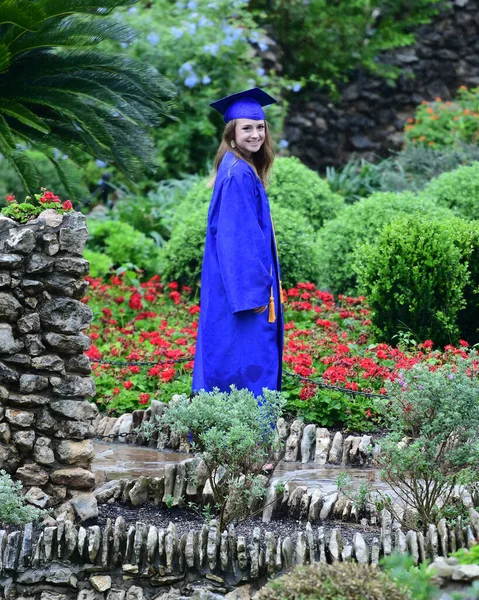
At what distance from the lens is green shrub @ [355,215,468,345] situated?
22.5ft

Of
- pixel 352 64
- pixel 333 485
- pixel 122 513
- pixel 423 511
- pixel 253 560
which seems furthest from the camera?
pixel 352 64

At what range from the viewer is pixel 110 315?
775cm

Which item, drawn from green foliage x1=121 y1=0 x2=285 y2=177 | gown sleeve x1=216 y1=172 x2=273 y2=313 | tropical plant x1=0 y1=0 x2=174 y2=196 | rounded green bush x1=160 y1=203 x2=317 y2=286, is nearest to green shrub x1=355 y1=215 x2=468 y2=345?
rounded green bush x1=160 y1=203 x2=317 y2=286

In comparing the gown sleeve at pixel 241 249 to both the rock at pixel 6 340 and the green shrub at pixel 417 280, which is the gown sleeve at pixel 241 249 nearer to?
the rock at pixel 6 340

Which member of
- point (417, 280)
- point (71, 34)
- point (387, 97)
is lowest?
point (417, 280)

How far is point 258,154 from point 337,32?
926cm

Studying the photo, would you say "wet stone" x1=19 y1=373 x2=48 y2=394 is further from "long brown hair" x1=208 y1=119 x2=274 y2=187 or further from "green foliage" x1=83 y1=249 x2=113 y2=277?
"green foliage" x1=83 y1=249 x2=113 y2=277

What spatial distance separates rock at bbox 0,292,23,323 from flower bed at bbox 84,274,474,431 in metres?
1.96

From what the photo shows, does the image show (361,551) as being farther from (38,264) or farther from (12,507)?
(38,264)

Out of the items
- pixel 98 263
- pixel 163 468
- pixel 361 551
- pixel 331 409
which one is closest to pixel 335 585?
pixel 361 551

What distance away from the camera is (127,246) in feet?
30.3

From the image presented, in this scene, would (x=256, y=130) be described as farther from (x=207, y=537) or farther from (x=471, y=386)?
(x=207, y=537)

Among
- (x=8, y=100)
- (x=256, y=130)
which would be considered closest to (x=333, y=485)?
(x=256, y=130)

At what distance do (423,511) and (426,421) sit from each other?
36cm
